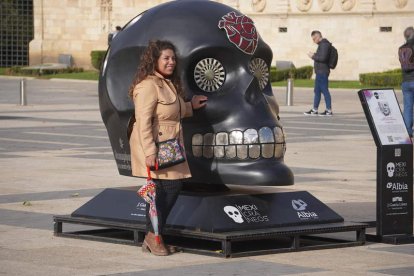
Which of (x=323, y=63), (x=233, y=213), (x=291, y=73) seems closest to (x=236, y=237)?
(x=233, y=213)

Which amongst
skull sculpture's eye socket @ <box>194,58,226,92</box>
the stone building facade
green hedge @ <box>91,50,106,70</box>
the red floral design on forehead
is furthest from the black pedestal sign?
green hedge @ <box>91,50,106,70</box>

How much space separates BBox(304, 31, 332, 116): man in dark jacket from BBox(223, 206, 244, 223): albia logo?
18816 mm

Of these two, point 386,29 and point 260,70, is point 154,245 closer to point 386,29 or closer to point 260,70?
point 260,70

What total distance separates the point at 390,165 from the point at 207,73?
1.80m

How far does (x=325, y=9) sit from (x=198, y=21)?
36.8m

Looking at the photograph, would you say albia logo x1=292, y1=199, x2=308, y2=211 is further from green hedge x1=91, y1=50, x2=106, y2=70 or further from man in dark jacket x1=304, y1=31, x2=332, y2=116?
green hedge x1=91, y1=50, x2=106, y2=70

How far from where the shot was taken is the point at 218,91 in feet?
35.5

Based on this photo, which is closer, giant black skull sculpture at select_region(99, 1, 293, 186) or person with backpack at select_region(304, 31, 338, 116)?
giant black skull sculpture at select_region(99, 1, 293, 186)

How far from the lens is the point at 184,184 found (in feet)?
37.0

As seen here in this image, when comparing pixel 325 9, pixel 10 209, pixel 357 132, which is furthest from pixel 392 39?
pixel 10 209

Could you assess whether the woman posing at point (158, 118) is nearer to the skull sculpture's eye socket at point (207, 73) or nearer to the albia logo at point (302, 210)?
the skull sculpture's eye socket at point (207, 73)

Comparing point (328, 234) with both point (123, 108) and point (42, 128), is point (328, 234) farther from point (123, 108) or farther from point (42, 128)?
point (42, 128)

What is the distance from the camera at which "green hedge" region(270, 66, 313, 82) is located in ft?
147

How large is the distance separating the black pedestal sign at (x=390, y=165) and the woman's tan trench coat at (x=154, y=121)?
176cm
